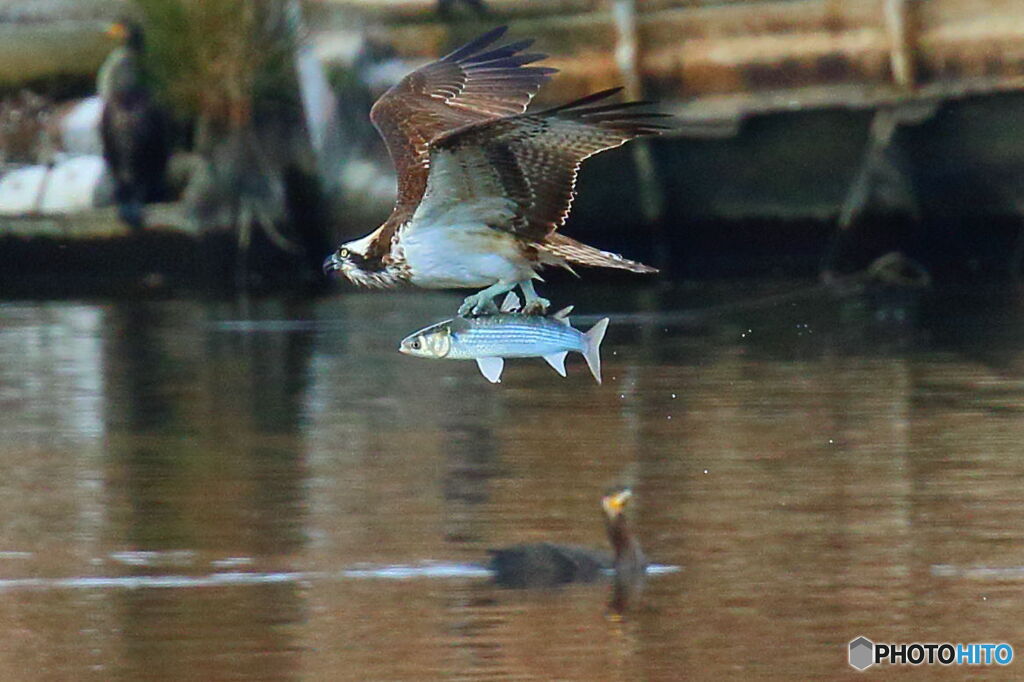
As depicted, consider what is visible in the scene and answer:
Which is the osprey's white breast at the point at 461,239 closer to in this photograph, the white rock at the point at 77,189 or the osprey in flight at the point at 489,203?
the osprey in flight at the point at 489,203

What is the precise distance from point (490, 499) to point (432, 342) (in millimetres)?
3530

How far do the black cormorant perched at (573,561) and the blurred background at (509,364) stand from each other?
0.13 m

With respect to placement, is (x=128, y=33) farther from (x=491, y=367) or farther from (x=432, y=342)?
(x=432, y=342)

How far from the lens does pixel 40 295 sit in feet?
94.4

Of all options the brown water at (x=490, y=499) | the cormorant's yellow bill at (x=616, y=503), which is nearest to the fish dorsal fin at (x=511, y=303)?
the cormorant's yellow bill at (x=616, y=503)

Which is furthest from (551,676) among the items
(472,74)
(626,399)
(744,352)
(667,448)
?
(744,352)

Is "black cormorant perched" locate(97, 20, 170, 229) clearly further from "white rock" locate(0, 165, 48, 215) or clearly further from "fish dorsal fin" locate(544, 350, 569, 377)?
"fish dorsal fin" locate(544, 350, 569, 377)

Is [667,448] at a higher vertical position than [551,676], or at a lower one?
higher

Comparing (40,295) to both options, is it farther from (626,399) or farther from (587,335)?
(587,335)

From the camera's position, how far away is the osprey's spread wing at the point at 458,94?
13.9m

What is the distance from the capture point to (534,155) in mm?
11852

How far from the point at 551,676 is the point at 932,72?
19123 mm

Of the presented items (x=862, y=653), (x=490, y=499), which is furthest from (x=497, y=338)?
(x=490, y=499)

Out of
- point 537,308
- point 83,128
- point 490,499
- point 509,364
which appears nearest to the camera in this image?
point 537,308
